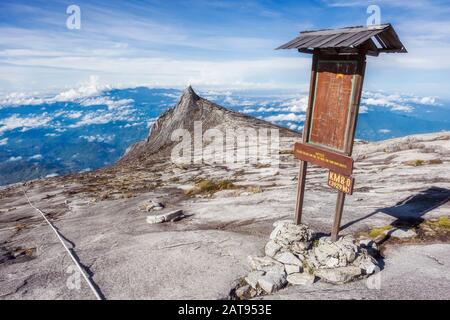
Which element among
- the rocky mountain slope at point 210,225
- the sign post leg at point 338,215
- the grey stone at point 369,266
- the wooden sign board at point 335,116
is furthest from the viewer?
the sign post leg at point 338,215

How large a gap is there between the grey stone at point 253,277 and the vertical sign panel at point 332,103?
21.2ft

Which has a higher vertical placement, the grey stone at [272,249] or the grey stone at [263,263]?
the grey stone at [272,249]

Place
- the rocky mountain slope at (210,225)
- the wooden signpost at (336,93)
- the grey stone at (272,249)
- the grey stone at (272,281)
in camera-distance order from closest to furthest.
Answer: the grey stone at (272,281)
the rocky mountain slope at (210,225)
the wooden signpost at (336,93)
the grey stone at (272,249)

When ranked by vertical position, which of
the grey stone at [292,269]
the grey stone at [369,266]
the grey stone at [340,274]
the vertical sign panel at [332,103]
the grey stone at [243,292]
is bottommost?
the grey stone at [243,292]

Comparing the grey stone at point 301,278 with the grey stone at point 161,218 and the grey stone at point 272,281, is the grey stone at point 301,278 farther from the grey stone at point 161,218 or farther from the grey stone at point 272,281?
the grey stone at point 161,218

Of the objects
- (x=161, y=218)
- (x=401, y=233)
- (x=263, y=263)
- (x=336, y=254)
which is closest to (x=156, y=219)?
(x=161, y=218)

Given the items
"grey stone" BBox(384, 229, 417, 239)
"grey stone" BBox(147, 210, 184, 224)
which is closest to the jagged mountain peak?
"grey stone" BBox(147, 210, 184, 224)

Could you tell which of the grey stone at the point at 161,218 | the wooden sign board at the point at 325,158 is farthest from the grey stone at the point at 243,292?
the grey stone at the point at 161,218

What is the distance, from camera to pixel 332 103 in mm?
14414

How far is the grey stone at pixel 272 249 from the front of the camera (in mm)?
14086

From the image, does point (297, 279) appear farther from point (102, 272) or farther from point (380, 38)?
point (380, 38)

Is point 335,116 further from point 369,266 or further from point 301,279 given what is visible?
point 301,279

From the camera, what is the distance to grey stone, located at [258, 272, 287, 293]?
464 inches
